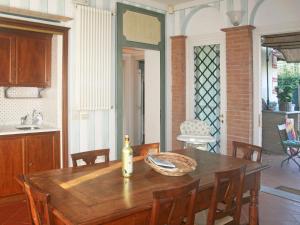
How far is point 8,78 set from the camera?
4156mm

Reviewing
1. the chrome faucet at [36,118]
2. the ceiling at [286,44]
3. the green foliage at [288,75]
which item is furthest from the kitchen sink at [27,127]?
the green foliage at [288,75]

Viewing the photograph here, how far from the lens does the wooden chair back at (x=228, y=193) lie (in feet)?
7.14

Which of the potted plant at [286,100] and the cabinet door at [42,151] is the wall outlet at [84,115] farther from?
the potted plant at [286,100]

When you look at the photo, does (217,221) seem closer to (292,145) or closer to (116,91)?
(116,91)

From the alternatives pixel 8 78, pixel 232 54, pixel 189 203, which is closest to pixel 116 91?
pixel 8 78

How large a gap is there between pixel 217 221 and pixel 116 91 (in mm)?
3004

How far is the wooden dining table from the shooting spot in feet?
5.73

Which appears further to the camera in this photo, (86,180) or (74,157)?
(74,157)

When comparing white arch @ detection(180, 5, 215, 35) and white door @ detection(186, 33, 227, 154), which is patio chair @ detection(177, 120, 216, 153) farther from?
white arch @ detection(180, 5, 215, 35)

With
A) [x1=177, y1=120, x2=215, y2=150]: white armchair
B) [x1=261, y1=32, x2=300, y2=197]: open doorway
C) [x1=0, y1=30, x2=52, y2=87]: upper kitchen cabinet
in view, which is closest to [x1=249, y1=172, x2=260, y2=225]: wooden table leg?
[x1=177, y1=120, x2=215, y2=150]: white armchair

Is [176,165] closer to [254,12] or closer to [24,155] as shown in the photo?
[24,155]

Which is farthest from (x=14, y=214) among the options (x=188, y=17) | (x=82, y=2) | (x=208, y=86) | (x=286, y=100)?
(x=286, y=100)

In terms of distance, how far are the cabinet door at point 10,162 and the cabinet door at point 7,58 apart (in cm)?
78

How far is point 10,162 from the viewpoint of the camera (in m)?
4.00
